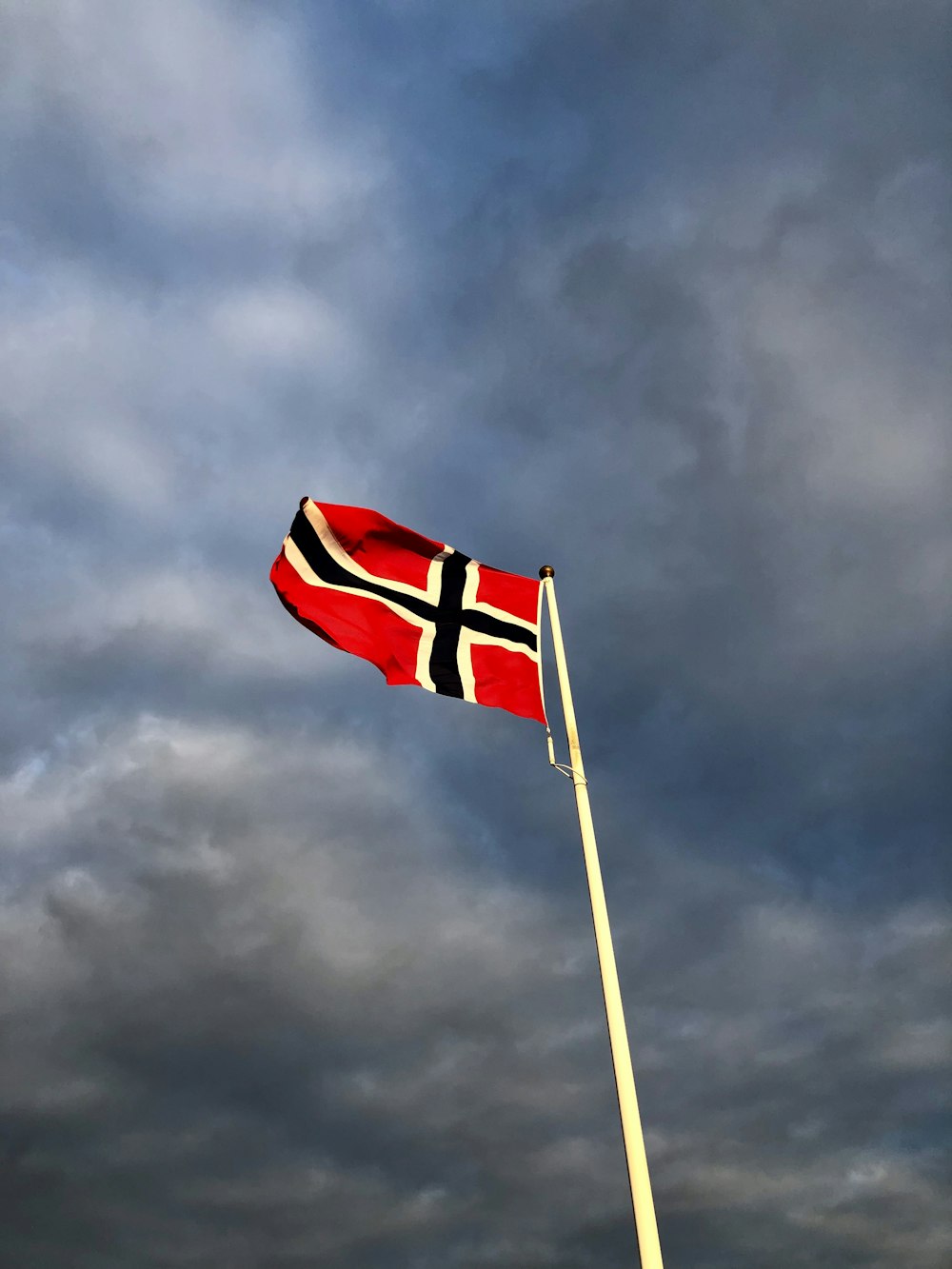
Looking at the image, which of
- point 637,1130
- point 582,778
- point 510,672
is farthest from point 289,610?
point 637,1130

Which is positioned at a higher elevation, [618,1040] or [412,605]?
[412,605]

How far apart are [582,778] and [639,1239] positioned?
28.8 ft

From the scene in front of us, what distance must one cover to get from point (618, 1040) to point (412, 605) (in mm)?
12444

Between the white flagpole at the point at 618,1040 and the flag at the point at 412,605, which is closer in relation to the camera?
the white flagpole at the point at 618,1040

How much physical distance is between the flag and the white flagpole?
2.37 m

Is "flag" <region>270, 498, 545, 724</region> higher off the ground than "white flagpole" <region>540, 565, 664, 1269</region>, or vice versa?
"flag" <region>270, 498, 545, 724</region>

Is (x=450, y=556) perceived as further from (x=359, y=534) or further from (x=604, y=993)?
(x=604, y=993)

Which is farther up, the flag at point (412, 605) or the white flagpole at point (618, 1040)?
the flag at point (412, 605)

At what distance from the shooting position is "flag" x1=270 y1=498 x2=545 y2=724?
88.3ft

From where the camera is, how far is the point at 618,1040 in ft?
64.6

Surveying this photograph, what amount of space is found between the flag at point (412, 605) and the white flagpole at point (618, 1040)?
2.37m

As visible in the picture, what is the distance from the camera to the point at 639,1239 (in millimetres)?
17922

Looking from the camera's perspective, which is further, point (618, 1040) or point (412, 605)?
point (412, 605)

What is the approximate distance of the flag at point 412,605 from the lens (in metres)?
26.9
